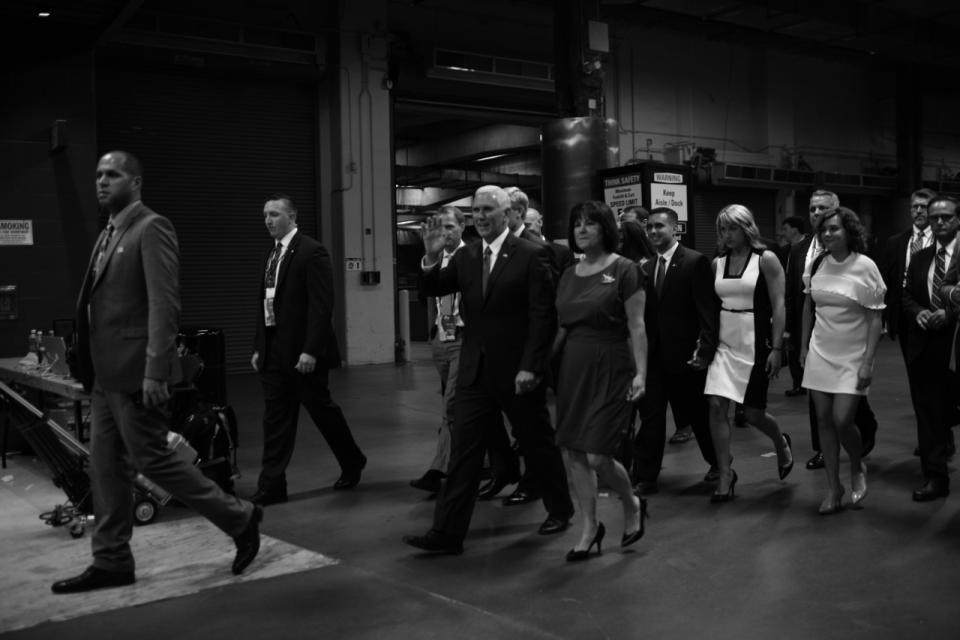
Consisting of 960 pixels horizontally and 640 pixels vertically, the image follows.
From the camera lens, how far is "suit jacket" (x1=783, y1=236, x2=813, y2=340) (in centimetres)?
686

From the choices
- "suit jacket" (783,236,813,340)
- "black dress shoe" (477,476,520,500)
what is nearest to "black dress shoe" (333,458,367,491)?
"black dress shoe" (477,476,520,500)

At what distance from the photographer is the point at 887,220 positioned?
22.8 m

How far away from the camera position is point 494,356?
455 centimetres

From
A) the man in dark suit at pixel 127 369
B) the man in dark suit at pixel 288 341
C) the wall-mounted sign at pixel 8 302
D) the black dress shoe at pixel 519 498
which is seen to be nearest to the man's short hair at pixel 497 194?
the man in dark suit at pixel 288 341

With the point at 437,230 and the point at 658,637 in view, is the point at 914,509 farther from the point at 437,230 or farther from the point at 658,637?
the point at 437,230

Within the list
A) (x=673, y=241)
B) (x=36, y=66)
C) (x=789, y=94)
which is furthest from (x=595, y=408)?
(x=789, y=94)

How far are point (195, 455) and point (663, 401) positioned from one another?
2.61 meters

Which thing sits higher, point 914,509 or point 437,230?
point 437,230

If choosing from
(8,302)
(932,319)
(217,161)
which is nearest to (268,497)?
(932,319)

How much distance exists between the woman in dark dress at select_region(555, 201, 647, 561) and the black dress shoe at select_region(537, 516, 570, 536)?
0.46 metres

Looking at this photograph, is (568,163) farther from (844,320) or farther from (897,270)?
(844,320)

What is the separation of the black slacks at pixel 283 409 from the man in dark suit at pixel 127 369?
1.41 metres

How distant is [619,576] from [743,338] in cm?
187

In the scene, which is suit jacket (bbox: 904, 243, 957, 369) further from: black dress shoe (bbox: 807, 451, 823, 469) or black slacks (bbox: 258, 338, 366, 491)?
black slacks (bbox: 258, 338, 366, 491)
